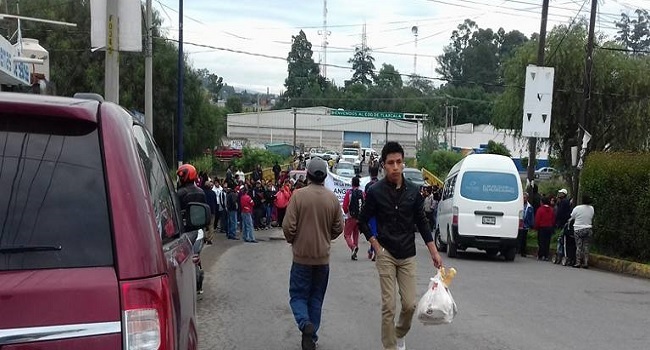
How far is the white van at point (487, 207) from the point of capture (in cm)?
1845

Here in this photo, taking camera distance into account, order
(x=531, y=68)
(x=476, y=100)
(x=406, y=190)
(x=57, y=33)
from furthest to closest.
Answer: (x=476, y=100) → (x=57, y=33) → (x=531, y=68) → (x=406, y=190)

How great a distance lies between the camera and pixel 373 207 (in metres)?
7.49

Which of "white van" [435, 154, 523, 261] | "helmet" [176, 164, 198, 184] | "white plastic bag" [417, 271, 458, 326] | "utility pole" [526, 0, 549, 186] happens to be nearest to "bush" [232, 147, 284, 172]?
"utility pole" [526, 0, 549, 186]

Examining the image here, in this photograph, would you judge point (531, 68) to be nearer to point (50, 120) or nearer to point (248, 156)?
point (50, 120)

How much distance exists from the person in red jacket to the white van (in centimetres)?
141

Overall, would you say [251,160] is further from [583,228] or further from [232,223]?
[583,228]

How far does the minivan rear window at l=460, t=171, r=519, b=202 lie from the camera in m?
18.6

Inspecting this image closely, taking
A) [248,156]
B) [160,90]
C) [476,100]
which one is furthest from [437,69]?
[160,90]

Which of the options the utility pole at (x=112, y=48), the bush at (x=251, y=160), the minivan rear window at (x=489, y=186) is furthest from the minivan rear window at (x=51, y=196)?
the bush at (x=251, y=160)

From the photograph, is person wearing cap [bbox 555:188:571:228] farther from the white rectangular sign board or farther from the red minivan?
the red minivan

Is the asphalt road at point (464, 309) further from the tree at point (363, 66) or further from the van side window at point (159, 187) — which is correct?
the tree at point (363, 66)

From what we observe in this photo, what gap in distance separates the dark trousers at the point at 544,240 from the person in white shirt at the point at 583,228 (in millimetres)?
2043

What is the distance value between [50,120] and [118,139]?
0.28 meters

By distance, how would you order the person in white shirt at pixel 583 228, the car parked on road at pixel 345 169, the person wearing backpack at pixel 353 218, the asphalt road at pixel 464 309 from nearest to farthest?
the asphalt road at pixel 464 309 < the person wearing backpack at pixel 353 218 < the person in white shirt at pixel 583 228 < the car parked on road at pixel 345 169
